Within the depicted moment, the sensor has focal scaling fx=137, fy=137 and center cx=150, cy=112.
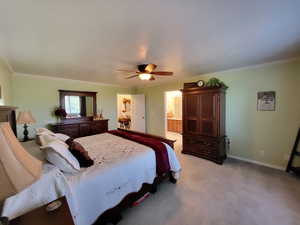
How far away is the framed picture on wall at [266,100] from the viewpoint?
9.69ft

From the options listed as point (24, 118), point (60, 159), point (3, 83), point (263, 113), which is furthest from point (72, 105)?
point (263, 113)

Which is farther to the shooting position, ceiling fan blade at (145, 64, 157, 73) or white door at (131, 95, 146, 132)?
white door at (131, 95, 146, 132)

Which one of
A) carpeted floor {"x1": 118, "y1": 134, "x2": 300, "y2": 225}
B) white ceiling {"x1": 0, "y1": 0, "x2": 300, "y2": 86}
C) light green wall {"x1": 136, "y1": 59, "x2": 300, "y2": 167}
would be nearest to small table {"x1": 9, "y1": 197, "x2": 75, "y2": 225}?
carpeted floor {"x1": 118, "y1": 134, "x2": 300, "y2": 225}

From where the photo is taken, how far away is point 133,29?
5.24 feet

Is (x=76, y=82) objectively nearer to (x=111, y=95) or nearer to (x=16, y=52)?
(x=111, y=95)

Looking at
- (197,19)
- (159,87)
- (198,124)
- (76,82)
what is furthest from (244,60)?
(76,82)

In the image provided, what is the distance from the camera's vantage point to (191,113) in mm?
3680

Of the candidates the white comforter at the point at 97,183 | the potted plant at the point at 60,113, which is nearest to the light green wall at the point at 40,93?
the potted plant at the point at 60,113

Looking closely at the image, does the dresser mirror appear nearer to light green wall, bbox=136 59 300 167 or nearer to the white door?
the white door

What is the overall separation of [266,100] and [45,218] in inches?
157

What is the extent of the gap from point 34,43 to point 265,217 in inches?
150

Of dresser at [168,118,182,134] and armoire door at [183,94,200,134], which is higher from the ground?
armoire door at [183,94,200,134]

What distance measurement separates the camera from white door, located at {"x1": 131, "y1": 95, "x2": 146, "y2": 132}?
234 inches

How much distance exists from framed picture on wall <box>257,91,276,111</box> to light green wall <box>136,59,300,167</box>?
0.07 meters
